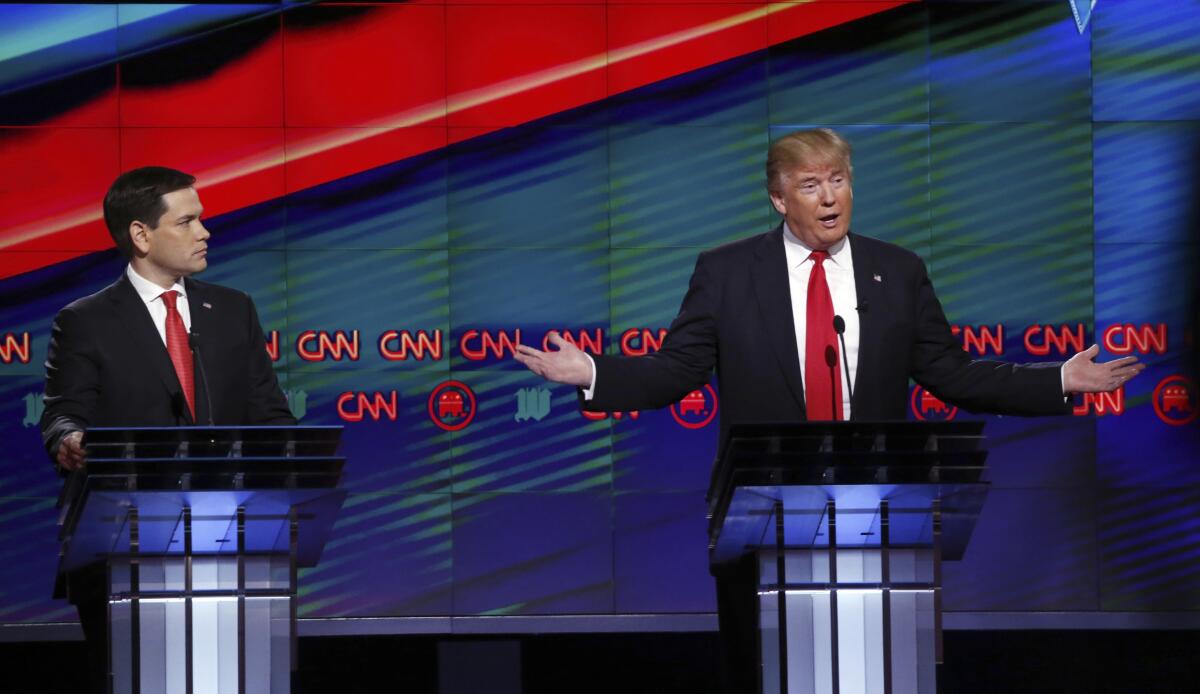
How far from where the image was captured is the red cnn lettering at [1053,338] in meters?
6.81

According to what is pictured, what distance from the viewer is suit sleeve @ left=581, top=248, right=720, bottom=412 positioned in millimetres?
3277

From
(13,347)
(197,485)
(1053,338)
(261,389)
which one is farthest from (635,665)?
(13,347)

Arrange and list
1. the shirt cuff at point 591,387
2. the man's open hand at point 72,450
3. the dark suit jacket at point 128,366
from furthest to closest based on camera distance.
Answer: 1. the dark suit jacket at point 128,366
2. the shirt cuff at point 591,387
3. the man's open hand at point 72,450

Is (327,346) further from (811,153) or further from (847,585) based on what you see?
(847,585)

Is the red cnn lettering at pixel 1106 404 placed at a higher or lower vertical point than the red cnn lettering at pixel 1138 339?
lower

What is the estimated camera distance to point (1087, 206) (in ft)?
22.3

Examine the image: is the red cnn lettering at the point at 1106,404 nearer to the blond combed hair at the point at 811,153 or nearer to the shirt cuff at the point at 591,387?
the blond combed hair at the point at 811,153

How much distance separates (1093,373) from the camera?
3264 mm

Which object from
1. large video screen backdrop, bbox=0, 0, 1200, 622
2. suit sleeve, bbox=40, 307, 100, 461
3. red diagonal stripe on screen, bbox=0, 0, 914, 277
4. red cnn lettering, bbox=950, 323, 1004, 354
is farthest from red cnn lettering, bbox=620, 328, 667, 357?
suit sleeve, bbox=40, 307, 100, 461

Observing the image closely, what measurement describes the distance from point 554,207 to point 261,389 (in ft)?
10.5

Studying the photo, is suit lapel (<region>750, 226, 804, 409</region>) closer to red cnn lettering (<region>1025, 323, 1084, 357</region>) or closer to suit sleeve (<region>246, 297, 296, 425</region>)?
suit sleeve (<region>246, 297, 296, 425</region>)

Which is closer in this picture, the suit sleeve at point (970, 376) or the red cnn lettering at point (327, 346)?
the suit sleeve at point (970, 376)

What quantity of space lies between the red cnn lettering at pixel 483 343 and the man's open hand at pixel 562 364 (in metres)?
3.56

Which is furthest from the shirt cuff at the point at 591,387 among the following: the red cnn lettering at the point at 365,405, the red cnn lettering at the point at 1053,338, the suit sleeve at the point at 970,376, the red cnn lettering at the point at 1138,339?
the red cnn lettering at the point at 1138,339
